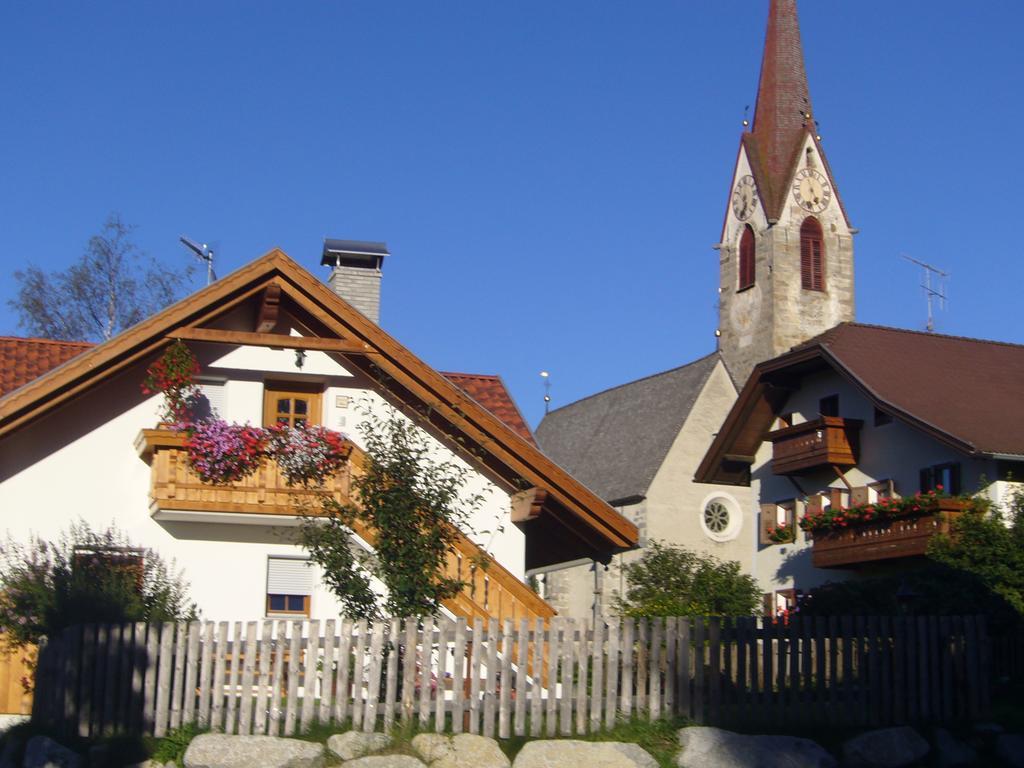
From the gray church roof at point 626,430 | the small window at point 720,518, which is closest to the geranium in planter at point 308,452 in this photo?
the gray church roof at point 626,430

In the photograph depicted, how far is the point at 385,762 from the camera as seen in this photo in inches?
525

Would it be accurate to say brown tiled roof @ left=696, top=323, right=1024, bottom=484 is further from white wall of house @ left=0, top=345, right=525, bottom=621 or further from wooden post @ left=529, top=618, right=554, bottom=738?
wooden post @ left=529, top=618, right=554, bottom=738

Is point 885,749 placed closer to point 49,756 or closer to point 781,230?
point 49,756

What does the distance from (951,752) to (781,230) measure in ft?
167

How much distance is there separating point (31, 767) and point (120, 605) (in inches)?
113

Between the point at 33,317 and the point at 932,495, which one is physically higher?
the point at 33,317

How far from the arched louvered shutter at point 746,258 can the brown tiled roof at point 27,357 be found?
4625 cm

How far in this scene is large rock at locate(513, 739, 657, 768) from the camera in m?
13.5

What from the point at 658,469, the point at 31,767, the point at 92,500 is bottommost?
the point at 31,767

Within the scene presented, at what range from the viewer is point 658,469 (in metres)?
51.1

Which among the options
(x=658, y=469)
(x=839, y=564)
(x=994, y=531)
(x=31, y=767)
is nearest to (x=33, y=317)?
(x=658, y=469)

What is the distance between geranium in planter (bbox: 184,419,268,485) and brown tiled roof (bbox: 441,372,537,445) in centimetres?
451

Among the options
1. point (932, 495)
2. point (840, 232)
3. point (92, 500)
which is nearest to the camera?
point (92, 500)

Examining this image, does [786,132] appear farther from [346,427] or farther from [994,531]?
[346,427]
